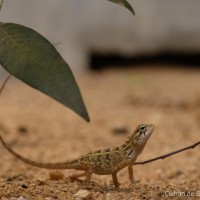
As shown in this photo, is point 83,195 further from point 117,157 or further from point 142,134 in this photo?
point 142,134

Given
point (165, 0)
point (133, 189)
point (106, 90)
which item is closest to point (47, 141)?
point (133, 189)

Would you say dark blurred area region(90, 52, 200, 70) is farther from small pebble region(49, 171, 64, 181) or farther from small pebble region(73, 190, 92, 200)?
small pebble region(73, 190, 92, 200)

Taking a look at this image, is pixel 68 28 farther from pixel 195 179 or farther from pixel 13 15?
pixel 195 179

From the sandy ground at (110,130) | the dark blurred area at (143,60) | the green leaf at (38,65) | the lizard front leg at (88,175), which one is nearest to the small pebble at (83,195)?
the sandy ground at (110,130)

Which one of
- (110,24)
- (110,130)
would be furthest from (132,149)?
(110,24)

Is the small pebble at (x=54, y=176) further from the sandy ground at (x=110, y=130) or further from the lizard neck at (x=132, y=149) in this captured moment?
the lizard neck at (x=132, y=149)

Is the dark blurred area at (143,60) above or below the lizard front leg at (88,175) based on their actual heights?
above

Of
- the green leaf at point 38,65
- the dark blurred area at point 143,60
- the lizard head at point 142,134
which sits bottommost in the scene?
the lizard head at point 142,134

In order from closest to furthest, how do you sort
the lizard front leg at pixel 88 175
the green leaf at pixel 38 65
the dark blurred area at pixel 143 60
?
the green leaf at pixel 38 65, the lizard front leg at pixel 88 175, the dark blurred area at pixel 143 60
